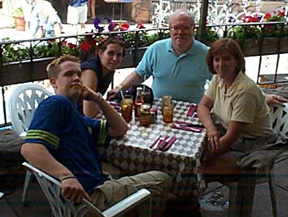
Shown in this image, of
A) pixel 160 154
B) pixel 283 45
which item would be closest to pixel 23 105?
pixel 160 154

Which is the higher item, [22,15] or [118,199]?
[22,15]

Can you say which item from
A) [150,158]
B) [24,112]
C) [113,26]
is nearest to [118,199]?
[150,158]

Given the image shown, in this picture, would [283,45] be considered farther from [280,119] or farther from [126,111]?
[126,111]

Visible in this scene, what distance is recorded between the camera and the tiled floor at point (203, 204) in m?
2.27

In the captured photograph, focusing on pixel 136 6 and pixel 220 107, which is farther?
pixel 136 6

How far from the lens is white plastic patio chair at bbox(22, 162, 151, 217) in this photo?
1431 mm

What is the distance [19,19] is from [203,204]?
4492 mm

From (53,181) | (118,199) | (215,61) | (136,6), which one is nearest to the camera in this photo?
(53,181)

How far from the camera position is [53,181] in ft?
4.70

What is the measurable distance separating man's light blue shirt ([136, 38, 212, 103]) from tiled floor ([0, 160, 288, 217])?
0.63m

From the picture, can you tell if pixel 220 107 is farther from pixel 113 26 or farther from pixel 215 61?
pixel 113 26

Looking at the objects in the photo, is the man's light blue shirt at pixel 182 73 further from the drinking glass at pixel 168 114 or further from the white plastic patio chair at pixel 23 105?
the white plastic patio chair at pixel 23 105

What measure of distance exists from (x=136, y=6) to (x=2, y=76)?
5.20 meters

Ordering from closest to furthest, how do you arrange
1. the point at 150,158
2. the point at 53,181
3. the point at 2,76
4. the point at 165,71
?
the point at 53,181
the point at 150,158
the point at 165,71
the point at 2,76
